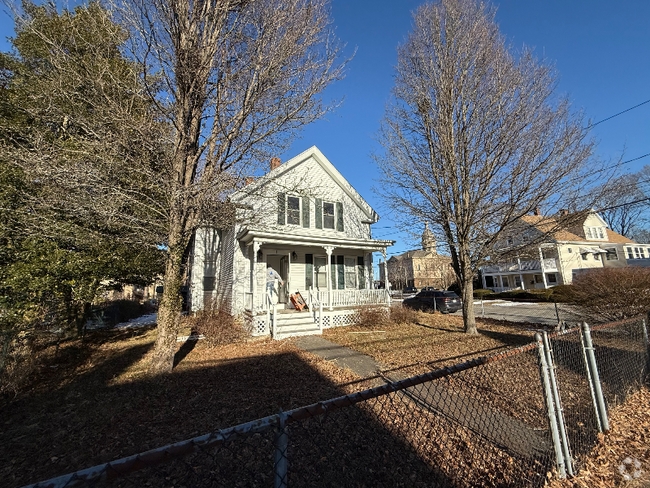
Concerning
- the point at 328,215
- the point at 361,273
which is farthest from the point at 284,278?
the point at 361,273

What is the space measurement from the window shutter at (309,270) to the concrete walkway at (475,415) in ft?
22.8

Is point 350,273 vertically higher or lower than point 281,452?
higher

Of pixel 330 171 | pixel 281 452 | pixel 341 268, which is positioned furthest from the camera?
pixel 330 171

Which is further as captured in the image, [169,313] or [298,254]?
[298,254]

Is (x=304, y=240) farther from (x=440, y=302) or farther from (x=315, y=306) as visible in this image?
(x=440, y=302)

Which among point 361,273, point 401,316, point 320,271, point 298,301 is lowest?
point 401,316

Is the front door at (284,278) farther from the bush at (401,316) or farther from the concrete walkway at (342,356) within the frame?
the bush at (401,316)

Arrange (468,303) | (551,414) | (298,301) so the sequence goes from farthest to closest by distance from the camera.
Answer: (298,301) < (468,303) < (551,414)

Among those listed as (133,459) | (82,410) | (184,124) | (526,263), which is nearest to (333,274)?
(184,124)

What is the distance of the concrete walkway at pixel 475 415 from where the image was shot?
3.36 metres

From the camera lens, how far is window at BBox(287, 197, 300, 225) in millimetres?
13086

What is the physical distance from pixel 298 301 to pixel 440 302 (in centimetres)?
944

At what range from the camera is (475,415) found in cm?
405

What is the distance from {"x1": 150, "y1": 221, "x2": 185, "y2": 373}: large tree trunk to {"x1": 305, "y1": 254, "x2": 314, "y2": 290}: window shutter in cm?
736
